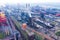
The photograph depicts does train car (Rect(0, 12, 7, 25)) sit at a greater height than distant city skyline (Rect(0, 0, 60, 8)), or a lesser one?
lesser

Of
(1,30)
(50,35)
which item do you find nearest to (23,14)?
(1,30)

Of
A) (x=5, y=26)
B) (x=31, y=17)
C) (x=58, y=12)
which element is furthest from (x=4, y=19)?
(x=58, y=12)

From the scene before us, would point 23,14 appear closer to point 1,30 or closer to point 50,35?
point 1,30

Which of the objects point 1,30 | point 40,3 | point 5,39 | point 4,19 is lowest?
point 5,39

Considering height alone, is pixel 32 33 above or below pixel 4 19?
below

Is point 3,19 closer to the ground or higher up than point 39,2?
closer to the ground

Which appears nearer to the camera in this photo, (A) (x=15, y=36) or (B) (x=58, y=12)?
(A) (x=15, y=36)

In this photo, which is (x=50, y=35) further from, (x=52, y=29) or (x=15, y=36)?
(x=15, y=36)

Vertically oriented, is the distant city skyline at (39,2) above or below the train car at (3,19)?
above

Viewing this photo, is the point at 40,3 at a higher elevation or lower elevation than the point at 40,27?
higher
